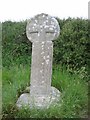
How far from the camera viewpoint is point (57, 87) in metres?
8.07

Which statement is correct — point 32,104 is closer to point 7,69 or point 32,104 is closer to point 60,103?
point 60,103

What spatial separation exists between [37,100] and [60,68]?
7.15 feet

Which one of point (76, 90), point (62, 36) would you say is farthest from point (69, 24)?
point (76, 90)

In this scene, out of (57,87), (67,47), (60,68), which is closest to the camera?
(57,87)

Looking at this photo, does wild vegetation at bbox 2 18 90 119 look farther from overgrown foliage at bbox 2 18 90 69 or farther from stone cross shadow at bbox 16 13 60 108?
stone cross shadow at bbox 16 13 60 108

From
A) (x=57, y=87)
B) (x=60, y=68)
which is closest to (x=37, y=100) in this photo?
(x=57, y=87)

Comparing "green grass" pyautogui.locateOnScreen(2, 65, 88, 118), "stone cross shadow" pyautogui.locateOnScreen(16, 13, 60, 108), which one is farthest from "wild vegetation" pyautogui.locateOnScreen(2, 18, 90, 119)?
"stone cross shadow" pyautogui.locateOnScreen(16, 13, 60, 108)

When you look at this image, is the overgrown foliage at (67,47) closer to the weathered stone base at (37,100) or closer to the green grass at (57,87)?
the green grass at (57,87)

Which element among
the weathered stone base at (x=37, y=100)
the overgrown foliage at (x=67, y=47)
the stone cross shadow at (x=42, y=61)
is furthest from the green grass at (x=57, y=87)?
the overgrown foliage at (x=67, y=47)

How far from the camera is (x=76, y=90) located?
7684 mm

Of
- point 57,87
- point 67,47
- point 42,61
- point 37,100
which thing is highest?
point 67,47

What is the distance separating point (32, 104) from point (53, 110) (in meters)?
0.47

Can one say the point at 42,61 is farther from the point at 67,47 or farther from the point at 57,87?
→ the point at 67,47

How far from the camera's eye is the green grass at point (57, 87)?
6.59 metres
